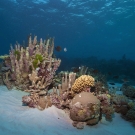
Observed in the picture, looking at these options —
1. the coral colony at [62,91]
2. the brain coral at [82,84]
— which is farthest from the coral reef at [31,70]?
the brain coral at [82,84]

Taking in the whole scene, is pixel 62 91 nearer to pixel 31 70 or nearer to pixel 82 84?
pixel 82 84

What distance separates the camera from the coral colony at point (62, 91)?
170 inches

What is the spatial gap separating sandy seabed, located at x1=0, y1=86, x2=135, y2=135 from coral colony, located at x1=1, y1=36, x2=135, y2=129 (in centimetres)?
19

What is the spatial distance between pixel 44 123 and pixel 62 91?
1.41 metres

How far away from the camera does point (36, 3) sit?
3319cm

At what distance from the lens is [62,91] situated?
531cm

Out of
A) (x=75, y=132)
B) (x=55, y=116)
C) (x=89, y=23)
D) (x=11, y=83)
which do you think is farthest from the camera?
(x=89, y=23)

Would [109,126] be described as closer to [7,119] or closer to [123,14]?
[7,119]

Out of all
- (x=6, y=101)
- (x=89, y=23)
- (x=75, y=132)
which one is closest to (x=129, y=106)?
(x=75, y=132)

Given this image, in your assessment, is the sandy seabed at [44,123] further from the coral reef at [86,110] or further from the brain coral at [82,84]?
the brain coral at [82,84]

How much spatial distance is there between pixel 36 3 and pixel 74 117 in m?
34.0

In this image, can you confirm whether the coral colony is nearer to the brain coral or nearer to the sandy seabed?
the brain coral

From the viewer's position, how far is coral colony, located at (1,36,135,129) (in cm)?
431

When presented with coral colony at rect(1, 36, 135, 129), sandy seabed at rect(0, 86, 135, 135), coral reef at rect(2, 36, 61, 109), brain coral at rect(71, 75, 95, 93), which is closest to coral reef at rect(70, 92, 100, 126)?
coral colony at rect(1, 36, 135, 129)
